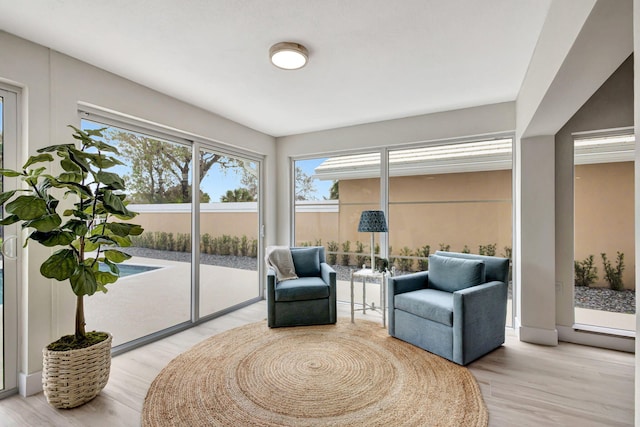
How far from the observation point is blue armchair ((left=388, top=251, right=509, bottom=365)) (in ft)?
8.75

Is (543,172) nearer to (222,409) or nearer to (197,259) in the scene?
(222,409)

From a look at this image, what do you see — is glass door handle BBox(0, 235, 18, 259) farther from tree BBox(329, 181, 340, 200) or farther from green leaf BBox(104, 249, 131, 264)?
tree BBox(329, 181, 340, 200)

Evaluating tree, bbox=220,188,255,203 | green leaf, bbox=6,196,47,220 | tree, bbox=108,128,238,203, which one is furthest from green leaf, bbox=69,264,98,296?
tree, bbox=220,188,255,203

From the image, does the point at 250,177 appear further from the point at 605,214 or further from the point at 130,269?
the point at 605,214

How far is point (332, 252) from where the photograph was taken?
471 centimetres

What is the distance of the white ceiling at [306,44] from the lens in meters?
1.90

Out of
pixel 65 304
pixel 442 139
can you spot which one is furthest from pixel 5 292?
pixel 442 139

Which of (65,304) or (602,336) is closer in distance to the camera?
(65,304)

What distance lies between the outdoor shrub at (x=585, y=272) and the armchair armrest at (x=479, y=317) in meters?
0.85

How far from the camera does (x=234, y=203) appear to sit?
4.32 metres

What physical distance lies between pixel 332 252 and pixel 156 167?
2.65 metres

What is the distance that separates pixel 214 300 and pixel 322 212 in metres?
1.99

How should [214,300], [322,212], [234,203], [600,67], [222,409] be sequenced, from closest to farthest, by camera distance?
[600,67] < [222,409] < [214,300] < [234,203] < [322,212]

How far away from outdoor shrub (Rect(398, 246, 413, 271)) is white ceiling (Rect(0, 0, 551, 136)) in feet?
6.29
